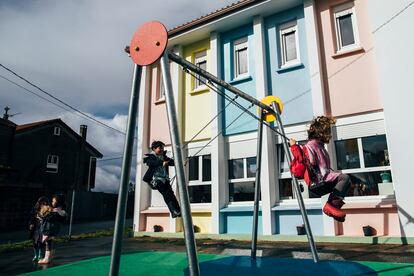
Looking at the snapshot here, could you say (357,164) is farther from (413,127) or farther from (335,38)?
(335,38)

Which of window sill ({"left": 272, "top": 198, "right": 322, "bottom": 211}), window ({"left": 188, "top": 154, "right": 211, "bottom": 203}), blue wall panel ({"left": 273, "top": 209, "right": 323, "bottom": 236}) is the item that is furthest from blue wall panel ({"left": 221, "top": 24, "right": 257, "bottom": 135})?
blue wall panel ({"left": 273, "top": 209, "right": 323, "bottom": 236})

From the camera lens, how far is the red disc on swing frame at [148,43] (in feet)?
11.3

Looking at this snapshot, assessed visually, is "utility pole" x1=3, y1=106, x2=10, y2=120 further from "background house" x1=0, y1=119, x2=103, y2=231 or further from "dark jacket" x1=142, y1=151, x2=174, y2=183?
"dark jacket" x1=142, y1=151, x2=174, y2=183

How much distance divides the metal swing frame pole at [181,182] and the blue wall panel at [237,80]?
21.0 ft

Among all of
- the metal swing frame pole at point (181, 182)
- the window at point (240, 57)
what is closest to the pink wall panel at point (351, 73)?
the window at point (240, 57)

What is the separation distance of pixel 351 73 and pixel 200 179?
5.68 meters

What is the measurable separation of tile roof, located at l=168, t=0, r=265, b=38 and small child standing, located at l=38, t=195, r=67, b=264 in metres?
7.28

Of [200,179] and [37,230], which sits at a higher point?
[200,179]

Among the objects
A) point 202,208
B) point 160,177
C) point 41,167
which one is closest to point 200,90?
point 202,208

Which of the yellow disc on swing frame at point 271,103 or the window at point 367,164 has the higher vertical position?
the yellow disc on swing frame at point 271,103

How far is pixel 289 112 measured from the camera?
880cm

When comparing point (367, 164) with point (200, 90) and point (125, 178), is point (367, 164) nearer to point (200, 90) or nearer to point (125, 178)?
point (200, 90)

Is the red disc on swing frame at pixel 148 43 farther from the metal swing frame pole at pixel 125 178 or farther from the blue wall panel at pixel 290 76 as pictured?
the blue wall panel at pixel 290 76

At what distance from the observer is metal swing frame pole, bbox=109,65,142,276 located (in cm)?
319
